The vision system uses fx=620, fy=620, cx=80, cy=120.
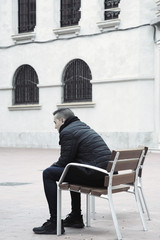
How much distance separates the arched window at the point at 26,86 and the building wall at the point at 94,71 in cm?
27

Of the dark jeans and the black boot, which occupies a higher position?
the dark jeans

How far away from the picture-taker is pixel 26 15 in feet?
94.2

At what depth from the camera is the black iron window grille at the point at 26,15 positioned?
28281mm

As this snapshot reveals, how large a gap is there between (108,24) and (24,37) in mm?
5042

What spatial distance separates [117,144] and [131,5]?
535cm

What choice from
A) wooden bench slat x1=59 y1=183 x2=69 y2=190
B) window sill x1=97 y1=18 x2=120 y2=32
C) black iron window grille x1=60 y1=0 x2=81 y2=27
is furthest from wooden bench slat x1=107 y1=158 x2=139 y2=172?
black iron window grille x1=60 y1=0 x2=81 y2=27

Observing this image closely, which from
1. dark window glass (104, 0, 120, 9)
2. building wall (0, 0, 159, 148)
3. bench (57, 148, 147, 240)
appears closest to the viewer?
bench (57, 148, 147, 240)

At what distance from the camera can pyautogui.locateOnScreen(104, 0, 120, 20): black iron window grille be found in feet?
81.0

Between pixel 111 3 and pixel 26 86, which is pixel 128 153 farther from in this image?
pixel 26 86

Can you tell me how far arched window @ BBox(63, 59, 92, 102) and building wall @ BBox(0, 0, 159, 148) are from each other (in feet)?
0.88

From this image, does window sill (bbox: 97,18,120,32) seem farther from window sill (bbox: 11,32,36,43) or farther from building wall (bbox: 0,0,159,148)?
window sill (bbox: 11,32,36,43)

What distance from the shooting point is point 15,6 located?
28828 mm

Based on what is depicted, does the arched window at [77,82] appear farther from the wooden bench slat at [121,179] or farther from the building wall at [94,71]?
the wooden bench slat at [121,179]

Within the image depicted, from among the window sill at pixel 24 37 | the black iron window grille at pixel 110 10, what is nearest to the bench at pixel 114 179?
the black iron window grille at pixel 110 10
